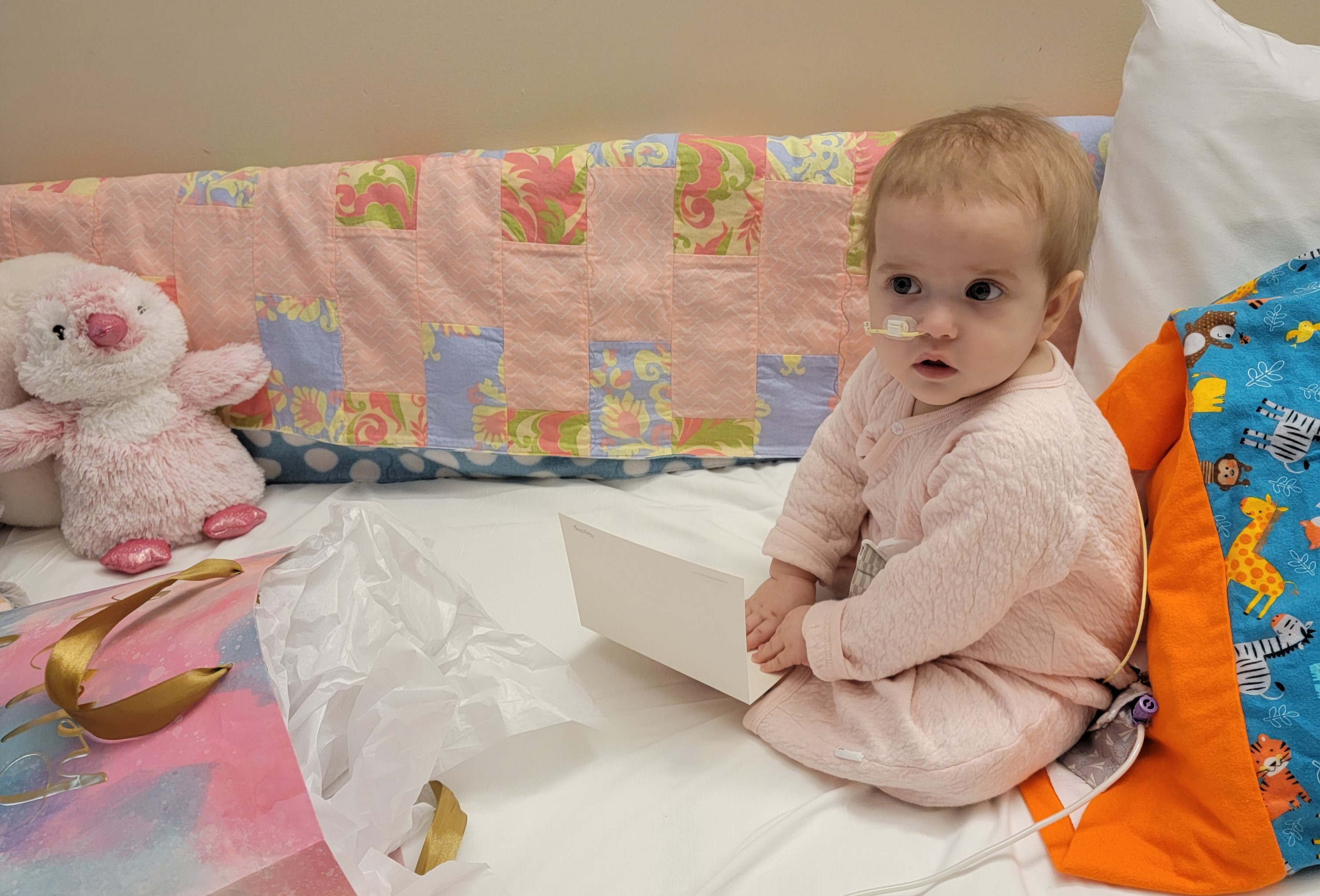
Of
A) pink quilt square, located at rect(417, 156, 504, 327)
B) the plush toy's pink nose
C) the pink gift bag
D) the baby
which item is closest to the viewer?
the pink gift bag

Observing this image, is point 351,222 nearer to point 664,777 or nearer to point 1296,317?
point 664,777

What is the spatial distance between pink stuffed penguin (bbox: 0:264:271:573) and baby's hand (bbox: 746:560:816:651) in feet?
2.29

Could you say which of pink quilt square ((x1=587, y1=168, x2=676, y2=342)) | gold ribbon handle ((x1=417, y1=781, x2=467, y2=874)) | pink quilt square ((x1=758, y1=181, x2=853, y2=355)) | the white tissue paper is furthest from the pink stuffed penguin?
pink quilt square ((x1=758, y1=181, x2=853, y2=355))

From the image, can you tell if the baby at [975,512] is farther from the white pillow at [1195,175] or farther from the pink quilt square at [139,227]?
the pink quilt square at [139,227]

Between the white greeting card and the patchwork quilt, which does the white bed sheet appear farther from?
the patchwork quilt

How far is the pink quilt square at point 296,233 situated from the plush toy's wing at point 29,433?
0.29 m

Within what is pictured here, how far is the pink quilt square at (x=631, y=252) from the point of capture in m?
1.16

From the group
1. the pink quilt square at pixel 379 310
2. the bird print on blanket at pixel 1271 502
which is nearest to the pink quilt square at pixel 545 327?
the pink quilt square at pixel 379 310

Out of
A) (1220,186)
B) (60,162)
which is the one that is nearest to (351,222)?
(60,162)

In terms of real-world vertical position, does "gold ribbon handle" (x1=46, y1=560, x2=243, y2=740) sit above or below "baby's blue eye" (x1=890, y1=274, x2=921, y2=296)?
below

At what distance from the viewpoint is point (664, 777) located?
80cm

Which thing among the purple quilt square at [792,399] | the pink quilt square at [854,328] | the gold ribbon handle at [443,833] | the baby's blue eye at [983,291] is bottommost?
the gold ribbon handle at [443,833]

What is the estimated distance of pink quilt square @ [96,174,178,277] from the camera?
1.22m

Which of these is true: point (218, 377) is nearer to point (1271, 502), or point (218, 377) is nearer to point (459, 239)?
point (459, 239)
